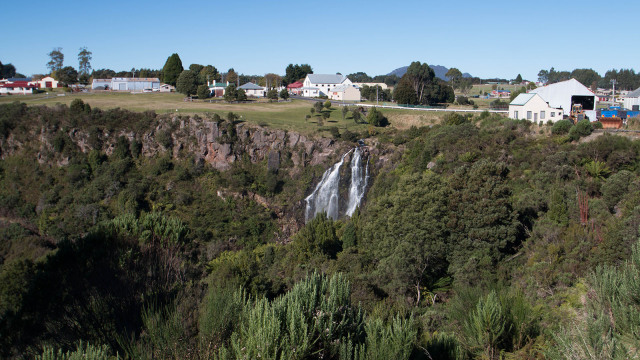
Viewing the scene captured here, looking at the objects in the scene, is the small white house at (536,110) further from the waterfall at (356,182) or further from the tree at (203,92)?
the tree at (203,92)

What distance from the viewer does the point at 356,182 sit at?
4003 cm

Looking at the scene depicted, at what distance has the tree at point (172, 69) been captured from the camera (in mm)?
77562

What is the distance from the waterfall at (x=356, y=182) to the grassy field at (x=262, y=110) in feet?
20.4

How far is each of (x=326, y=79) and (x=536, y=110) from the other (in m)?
47.4

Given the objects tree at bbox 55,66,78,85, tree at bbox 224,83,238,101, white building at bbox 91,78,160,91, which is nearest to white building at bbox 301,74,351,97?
tree at bbox 224,83,238,101

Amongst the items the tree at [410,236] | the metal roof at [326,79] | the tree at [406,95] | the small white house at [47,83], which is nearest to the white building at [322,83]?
the metal roof at [326,79]

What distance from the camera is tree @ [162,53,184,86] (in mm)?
77562

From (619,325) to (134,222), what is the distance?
2463 cm

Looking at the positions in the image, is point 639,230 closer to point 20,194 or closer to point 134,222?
point 134,222

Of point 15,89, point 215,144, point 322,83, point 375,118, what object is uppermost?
point 322,83

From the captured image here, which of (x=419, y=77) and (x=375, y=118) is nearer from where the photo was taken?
(x=375, y=118)

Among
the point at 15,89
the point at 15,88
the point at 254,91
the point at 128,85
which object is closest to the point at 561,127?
the point at 254,91

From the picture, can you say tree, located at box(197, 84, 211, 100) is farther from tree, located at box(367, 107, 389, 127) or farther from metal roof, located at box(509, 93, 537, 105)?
metal roof, located at box(509, 93, 537, 105)

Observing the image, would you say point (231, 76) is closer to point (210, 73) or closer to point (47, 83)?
point (210, 73)
